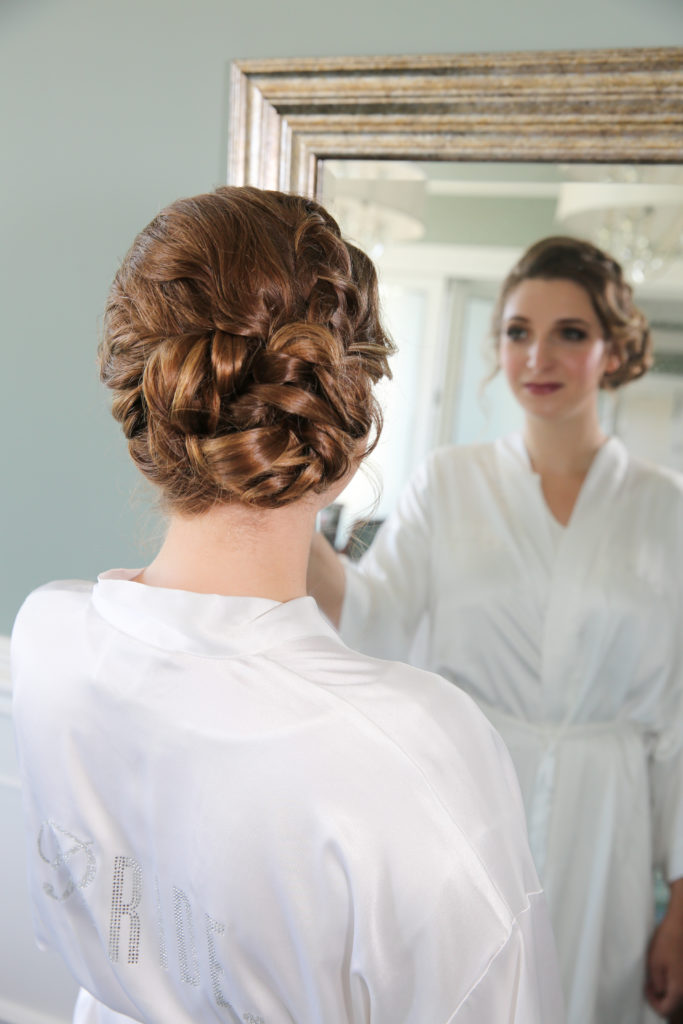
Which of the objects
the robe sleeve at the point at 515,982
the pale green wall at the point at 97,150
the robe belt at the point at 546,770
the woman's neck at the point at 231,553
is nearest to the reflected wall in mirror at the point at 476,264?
the pale green wall at the point at 97,150

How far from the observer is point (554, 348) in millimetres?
1050

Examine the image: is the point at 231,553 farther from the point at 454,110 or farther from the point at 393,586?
the point at 454,110

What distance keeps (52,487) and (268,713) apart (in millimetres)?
947

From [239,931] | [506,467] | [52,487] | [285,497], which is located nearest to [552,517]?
[506,467]

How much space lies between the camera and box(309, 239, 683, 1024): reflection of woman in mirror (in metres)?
1.03

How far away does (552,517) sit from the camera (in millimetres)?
1085

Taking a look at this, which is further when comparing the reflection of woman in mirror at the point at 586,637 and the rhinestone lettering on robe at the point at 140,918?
the reflection of woman in mirror at the point at 586,637

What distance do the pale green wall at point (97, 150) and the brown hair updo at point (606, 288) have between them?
0.87ft

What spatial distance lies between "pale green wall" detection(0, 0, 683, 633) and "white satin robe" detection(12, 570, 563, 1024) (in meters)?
0.55

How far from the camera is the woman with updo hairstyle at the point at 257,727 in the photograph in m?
0.56

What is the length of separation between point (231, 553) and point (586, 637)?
604 mm

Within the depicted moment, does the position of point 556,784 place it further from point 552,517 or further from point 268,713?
point 268,713

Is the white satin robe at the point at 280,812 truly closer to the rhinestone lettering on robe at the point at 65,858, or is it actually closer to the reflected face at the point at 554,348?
the rhinestone lettering on robe at the point at 65,858

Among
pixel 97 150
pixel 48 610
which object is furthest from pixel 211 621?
pixel 97 150
